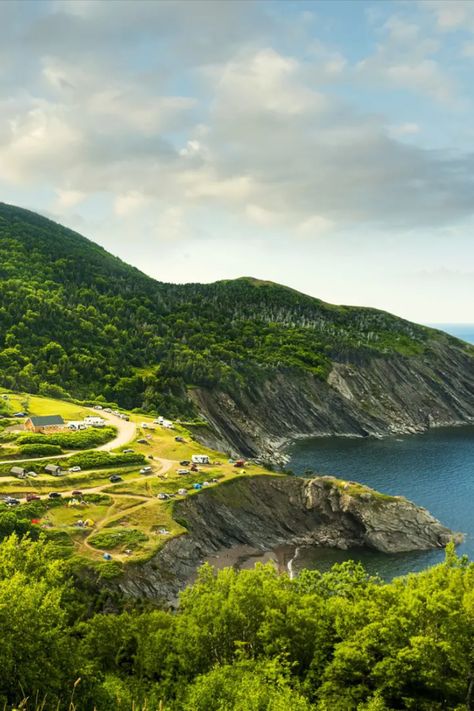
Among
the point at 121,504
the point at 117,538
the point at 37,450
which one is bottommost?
the point at 117,538

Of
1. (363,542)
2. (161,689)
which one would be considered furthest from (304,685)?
(363,542)

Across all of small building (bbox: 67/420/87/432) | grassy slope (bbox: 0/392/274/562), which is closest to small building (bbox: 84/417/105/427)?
small building (bbox: 67/420/87/432)

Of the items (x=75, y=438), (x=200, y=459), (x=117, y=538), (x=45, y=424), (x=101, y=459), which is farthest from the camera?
(x=45, y=424)

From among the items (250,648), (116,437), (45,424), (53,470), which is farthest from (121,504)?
(250,648)

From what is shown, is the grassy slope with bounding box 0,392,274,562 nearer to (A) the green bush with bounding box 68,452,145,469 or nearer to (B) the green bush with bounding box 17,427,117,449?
(A) the green bush with bounding box 68,452,145,469

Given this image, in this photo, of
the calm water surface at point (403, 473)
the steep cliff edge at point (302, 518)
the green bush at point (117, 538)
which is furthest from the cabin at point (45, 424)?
the calm water surface at point (403, 473)

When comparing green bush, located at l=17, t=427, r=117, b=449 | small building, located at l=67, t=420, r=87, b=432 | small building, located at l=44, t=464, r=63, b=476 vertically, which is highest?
small building, located at l=67, t=420, r=87, b=432

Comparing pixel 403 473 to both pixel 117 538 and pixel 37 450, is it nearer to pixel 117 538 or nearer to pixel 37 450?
pixel 117 538
